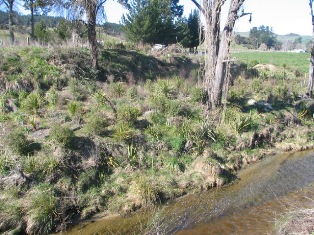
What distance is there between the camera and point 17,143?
342 inches

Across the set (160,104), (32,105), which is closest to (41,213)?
(32,105)

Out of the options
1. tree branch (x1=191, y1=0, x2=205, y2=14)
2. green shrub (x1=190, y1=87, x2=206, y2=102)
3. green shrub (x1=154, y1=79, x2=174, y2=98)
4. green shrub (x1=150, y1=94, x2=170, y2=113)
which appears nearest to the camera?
green shrub (x1=150, y1=94, x2=170, y2=113)

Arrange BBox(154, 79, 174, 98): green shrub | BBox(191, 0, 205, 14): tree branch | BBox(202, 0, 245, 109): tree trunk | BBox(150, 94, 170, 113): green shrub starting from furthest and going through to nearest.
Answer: BBox(154, 79, 174, 98): green shrub
BBox(191, 0, 205, 14): tree branch
BBox(202, 0, 245, 109): tree trunk
BBox(150, 94, 170, 113): green shrub

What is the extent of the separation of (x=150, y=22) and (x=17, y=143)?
23.1 metres

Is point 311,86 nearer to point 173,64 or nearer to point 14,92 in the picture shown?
point 173,64

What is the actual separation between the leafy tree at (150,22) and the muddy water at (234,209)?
21.8 m

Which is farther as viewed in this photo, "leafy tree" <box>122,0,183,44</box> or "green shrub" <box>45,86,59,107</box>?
"leafy tree" <box>122,0,183,44</box>

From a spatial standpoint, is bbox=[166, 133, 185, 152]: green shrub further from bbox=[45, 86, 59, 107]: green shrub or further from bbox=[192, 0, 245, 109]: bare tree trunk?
bbox=[45, 86, 59, 107]: green shrub

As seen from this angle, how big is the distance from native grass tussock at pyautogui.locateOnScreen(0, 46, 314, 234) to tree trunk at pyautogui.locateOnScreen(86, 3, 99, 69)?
1.96 ft

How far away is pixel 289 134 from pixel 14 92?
39.4 feet

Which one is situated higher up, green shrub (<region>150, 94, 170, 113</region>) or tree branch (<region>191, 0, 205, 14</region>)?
tree branch (<region>191, 0, 205, 14</region>)

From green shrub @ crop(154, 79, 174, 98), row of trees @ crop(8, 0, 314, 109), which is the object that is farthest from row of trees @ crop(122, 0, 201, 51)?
green shrub @ crop(154, 79, 174, 98)

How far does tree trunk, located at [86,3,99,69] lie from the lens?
49.0 feet

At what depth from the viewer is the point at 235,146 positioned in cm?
1184
